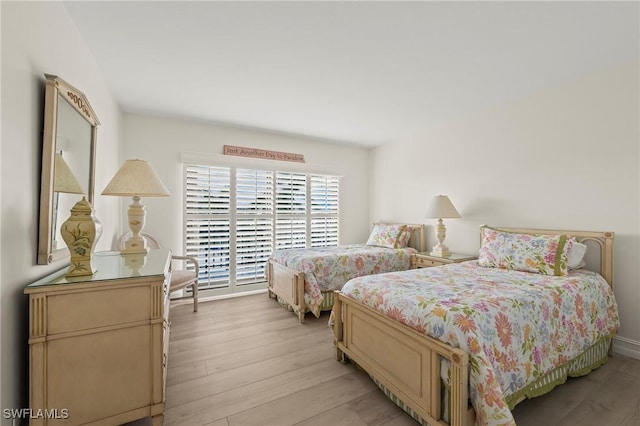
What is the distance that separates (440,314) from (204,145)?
3498mm

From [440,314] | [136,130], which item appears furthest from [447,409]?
[136,130]

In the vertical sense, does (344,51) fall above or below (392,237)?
above

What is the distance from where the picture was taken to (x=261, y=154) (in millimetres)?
4016

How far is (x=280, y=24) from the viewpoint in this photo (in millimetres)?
1786

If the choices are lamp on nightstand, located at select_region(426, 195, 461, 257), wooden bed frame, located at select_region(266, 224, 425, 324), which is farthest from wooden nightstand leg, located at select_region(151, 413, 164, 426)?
lamp on nightstand, located at select_region(426, 195, 461, 257)

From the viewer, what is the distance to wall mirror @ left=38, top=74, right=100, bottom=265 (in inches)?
54.9

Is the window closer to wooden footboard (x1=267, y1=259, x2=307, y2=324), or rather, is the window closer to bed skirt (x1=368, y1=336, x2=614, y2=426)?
wooden footboard (x1=267, y1=259, x2=307, y2=324)

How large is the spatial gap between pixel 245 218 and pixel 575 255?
145 inches

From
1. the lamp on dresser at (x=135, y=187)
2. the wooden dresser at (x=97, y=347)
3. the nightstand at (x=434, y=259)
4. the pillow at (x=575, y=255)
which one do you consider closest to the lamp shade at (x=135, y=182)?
the lamp on dresser at (x=135, y=187)

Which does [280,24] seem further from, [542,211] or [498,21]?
[542,211]

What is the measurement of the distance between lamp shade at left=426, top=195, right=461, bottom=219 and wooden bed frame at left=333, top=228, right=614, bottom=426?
1.30 meters

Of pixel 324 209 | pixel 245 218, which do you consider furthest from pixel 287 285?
pixel 324 209

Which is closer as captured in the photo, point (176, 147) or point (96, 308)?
point (96, 308)

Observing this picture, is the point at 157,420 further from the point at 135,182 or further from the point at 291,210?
the point at 291,210
